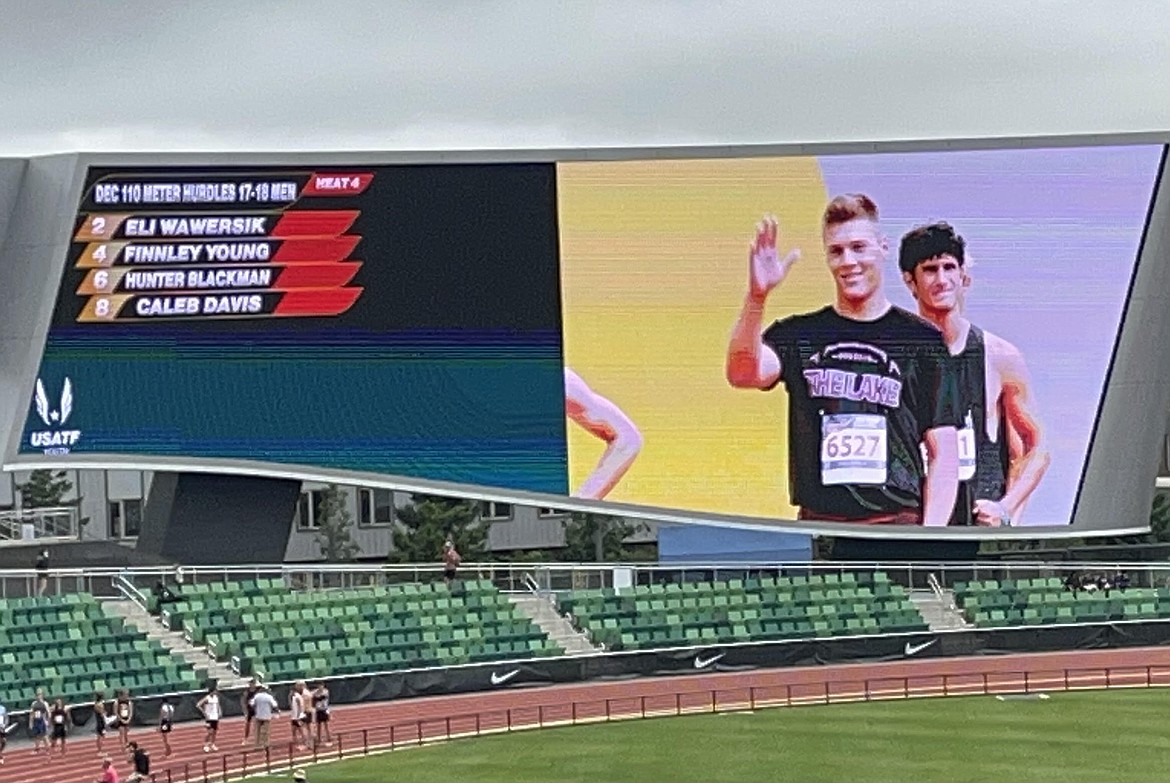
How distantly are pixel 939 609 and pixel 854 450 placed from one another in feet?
16.9

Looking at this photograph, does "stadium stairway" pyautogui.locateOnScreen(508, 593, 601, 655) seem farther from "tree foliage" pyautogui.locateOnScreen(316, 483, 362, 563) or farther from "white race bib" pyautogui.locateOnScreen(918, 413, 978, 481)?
"tree foliage" pyautogui.locateOnScreen(316, 483, 362, 563)

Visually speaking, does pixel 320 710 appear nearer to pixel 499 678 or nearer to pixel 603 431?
pixel 499 678

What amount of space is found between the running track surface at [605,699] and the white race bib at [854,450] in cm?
426

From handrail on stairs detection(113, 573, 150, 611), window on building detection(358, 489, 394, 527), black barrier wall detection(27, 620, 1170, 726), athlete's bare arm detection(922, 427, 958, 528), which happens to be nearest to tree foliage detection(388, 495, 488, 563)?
window on building detection(358, 489, 394, 527)

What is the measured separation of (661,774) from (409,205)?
18.9 metres

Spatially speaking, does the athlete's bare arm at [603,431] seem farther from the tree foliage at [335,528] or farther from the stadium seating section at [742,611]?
the tree foliage at [335,528]

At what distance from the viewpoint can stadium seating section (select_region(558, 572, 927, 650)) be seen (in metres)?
51.3

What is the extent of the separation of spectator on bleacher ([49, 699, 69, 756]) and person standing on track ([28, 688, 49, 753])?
0.37 feet

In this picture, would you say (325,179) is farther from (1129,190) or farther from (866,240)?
(1129,190)

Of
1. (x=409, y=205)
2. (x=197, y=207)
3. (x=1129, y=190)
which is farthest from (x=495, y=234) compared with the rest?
(x=1129, y=190)

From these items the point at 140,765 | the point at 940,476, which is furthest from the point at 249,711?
the point at 940,476

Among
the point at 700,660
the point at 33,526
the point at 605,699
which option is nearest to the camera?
the point at 605,699

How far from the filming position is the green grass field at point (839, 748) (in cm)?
3419

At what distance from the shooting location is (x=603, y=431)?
5078 centimetres
